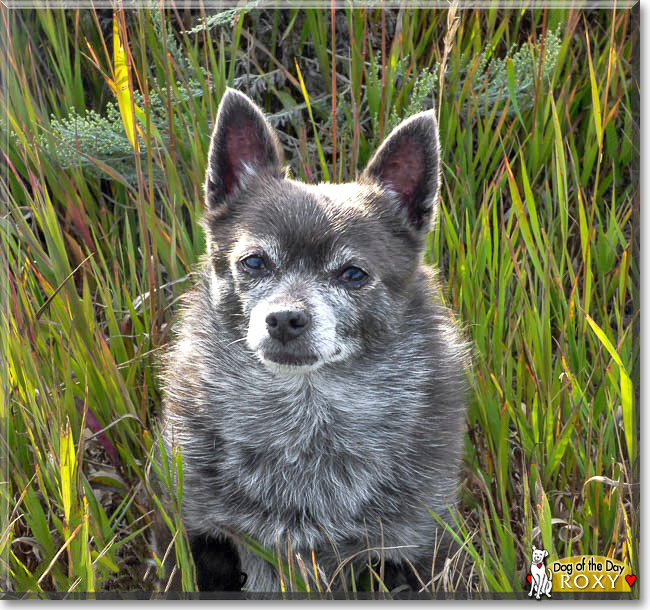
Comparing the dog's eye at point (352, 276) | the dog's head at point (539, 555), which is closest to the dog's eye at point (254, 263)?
the dog's eye at point (352, 276)

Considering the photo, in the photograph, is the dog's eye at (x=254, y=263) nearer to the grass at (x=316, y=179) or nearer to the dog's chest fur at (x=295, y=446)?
the dog's chest fur at (x=295, y=446)

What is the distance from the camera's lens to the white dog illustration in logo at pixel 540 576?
103 inches

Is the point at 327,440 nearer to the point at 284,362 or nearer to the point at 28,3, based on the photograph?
the point at 284,362

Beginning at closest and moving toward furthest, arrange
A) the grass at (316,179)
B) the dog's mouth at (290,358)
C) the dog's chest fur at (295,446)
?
the dog's mouth at (290,358) → the grass at (316,179) → the dog's chest fur at (295,446)

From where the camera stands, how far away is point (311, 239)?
9.82 ft

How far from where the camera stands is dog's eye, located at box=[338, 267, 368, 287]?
3.00 meters

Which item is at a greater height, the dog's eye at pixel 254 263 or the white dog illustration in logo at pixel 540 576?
the dog's eye at pixel 254 263

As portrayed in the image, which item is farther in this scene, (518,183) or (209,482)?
(518,183)

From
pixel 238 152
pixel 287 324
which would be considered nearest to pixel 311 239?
pixel 287 324

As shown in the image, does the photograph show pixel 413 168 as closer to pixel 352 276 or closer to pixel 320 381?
pixel 352 276

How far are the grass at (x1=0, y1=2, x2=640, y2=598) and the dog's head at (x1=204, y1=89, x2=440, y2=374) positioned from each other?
0.44 meters

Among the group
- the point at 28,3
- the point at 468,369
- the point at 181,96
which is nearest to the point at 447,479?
the point at 468,369

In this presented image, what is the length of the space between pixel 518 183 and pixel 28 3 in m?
2.54

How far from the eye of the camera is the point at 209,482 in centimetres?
310
